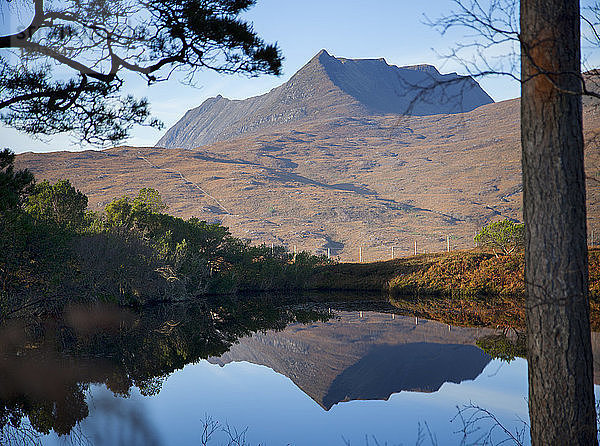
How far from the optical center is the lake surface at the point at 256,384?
5.21 m

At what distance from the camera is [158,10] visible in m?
6.13

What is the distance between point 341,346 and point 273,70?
203 inches

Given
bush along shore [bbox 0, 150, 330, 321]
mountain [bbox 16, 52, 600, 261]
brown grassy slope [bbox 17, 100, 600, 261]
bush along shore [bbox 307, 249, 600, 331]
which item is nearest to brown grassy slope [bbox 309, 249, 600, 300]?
bush along shore [bbox 307, 249, 600, 331]

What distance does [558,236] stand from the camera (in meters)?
3.13

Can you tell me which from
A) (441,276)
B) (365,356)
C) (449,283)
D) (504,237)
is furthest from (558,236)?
(504,237)

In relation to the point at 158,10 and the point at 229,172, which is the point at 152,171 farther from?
the point at 158,10

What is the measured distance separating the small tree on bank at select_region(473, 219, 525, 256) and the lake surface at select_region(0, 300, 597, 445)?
12.2 metres

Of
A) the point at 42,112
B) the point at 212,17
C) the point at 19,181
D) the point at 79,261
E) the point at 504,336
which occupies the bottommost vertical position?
the point at 504,336

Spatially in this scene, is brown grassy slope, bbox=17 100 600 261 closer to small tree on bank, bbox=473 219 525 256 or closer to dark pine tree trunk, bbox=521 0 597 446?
small tree on bank, bbox=473 219 525 256

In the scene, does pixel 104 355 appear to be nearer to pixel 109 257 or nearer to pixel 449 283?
pixel 109 257

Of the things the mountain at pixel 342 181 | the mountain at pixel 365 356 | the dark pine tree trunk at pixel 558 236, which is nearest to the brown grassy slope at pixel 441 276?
the mountain at pixel 365 356

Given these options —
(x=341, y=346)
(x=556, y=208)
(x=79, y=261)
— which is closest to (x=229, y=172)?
(x=79, y=261)

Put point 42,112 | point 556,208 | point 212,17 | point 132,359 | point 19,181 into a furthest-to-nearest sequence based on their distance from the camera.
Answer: point 132,359, point 19,181, point 42,112, point 212,17, point 556,208

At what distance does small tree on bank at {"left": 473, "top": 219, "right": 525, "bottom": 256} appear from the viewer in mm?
22297
